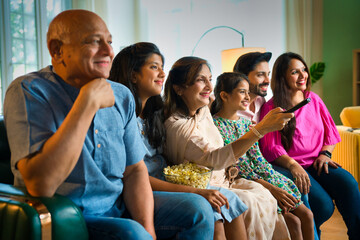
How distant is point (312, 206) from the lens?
2.03 metres

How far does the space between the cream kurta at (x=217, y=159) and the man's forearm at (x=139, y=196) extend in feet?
1.28

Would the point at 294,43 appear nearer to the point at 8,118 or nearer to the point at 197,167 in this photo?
the point at 197,167

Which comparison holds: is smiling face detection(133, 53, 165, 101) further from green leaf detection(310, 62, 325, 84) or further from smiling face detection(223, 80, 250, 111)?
green leaf detection(310, 62, 325, 84)

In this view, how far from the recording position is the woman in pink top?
2.03 metres

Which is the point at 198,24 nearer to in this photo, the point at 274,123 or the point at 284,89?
the point at 284,89

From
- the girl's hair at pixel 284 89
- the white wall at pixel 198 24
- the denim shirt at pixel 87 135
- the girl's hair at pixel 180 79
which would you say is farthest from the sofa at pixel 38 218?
the white wall at pixel 198 24

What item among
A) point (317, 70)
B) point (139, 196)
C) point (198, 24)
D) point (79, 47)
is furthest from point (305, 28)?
point (79, 47)

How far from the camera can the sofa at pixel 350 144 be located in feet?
9.41

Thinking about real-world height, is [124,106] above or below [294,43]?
below

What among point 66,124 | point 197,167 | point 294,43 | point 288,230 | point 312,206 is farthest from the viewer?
point 294,43

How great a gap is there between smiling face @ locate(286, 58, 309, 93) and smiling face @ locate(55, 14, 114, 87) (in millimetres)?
1424

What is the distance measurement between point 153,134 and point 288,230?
0.79 metres

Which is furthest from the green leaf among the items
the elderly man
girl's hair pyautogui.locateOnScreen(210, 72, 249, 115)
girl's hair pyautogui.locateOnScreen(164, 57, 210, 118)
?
the elderly man

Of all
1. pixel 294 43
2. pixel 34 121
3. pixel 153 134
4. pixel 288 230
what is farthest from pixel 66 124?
pixel 294 43
